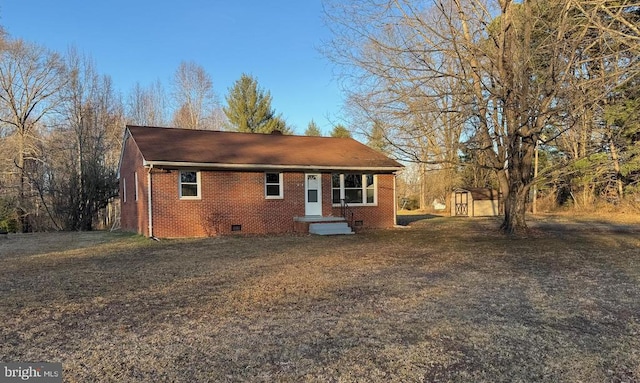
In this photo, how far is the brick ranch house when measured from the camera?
14375 millimetres

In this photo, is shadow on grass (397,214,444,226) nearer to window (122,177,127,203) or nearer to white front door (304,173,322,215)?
white front door (304,173,322,215)

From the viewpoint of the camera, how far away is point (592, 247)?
10.9 m

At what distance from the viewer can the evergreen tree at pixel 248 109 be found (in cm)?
3656

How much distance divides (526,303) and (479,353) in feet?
6.83

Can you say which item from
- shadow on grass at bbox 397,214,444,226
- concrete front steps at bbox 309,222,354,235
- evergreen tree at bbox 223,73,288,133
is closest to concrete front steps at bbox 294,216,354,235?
concrete front steps at bbox 309,222,354,235

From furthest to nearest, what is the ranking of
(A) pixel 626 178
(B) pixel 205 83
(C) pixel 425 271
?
(B) pixel 205 83, (A) pixel 626 178, (C) pixel 425 271

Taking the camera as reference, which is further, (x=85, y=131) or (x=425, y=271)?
(x=85, y=131)

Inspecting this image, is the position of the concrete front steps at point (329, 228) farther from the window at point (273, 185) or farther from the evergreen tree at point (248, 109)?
the evergreen tree at point (248, 109)

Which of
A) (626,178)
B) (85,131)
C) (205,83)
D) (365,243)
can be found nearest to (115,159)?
(85,131)

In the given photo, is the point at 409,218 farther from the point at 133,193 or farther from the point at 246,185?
the point at 133,193

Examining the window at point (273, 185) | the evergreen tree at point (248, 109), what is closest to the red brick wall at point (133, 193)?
the window at point (273, 185)

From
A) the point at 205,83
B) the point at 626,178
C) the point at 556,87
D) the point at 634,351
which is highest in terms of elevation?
the point at 205,83

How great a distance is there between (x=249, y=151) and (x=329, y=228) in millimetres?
4428

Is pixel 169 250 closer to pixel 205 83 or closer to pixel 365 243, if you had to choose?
pixel 365 243
